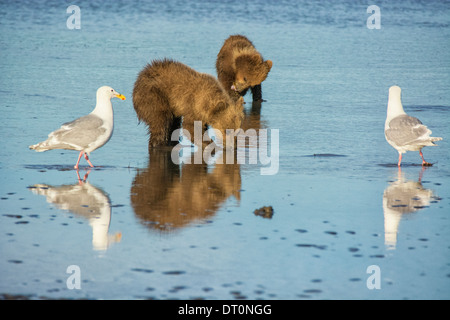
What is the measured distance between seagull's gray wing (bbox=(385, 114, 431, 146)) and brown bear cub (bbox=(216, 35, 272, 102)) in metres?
4.83

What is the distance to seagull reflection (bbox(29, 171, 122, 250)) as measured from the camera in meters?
6.33

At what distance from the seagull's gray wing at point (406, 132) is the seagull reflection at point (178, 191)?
1.93 m

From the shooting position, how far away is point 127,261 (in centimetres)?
578

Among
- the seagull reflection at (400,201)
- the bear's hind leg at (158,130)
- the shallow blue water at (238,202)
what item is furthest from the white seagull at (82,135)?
the seagull reflection at (400,201)

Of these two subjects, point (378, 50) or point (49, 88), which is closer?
point (49, 88)

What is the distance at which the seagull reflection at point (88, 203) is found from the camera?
6.33 metres

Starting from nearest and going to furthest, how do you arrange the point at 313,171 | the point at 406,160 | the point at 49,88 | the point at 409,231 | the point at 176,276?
the point at 176,276 → the point at 409,231 → the point at 313,171 → the point at 406,160 → the point at 49,88

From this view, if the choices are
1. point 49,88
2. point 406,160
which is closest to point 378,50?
point 49,88

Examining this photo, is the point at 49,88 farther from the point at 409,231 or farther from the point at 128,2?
the point at 128,2

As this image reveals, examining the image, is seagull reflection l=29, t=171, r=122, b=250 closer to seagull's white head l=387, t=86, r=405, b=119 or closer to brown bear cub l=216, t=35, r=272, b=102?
seagull's white head l=387, t=86, r=405, b=119

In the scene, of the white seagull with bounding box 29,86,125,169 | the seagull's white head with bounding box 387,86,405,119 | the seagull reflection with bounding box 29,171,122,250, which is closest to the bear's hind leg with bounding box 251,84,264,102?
the seagull's white head with bounding box 387,86,405,119

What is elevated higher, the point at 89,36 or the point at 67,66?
the point at 89,36

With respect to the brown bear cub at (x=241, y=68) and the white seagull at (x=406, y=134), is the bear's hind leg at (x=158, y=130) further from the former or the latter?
the brown bear cub at (x=241, y=68)
